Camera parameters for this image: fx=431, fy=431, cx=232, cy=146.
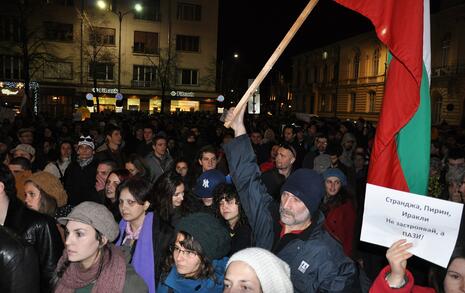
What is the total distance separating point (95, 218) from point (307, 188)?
1618 millimetres

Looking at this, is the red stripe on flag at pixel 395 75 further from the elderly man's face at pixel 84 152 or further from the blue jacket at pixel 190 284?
the elderly man's face at pixel 84 152

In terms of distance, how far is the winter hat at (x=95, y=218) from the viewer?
10.2ft

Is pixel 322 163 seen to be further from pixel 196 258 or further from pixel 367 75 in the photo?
pixel 367 75

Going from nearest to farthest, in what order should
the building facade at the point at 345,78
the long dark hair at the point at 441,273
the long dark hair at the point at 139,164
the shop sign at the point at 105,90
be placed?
the long dark hair at the point at 441,273 → the long dark hair at the point at 139,164 → the shop sign at the point at 105,90 → the building facade at the point at 345,78

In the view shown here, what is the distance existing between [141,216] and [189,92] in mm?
43993

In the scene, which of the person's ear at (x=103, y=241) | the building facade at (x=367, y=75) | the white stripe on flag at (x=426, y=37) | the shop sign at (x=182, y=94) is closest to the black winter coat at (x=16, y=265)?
the person's ear at (x=103, y=241)

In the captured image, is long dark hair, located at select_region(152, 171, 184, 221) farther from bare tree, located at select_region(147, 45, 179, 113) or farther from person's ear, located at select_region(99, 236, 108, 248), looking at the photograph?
bare tree, located at select_region(147, 45, 179, 113)

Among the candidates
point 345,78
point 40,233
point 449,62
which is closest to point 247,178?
point 40,233

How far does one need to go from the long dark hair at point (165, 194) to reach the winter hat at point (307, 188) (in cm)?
148

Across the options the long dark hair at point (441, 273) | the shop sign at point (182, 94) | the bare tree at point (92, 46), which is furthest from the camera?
the shop sign at point (182, 94)

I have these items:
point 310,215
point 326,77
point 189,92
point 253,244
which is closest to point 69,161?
point 253,244

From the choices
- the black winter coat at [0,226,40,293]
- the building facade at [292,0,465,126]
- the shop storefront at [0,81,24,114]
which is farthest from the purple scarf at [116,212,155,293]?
the shop storefront at [0,81,24,114]

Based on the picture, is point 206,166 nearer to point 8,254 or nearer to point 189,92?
point 8,254

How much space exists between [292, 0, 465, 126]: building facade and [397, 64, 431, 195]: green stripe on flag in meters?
31.1
